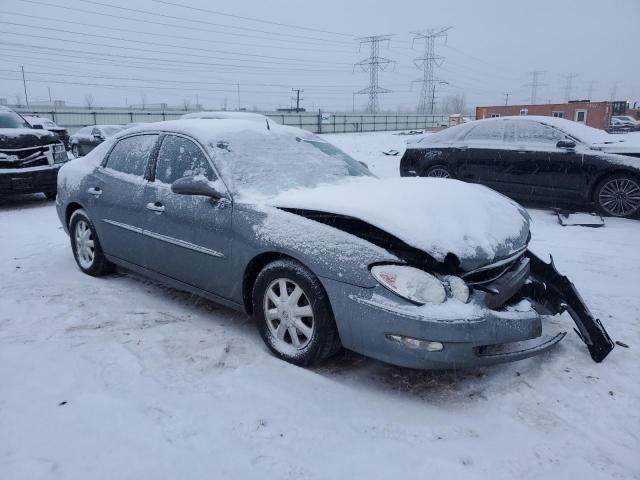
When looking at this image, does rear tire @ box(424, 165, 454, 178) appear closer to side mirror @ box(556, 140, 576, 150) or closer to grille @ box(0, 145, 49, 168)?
side mirror @ box(556, 140, 576, 150)

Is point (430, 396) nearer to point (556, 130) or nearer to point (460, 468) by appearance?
point (460, 468)

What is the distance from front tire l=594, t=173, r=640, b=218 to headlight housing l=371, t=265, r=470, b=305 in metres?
5.45

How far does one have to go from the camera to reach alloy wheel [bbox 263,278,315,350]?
2938mm

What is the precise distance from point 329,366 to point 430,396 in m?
0.66

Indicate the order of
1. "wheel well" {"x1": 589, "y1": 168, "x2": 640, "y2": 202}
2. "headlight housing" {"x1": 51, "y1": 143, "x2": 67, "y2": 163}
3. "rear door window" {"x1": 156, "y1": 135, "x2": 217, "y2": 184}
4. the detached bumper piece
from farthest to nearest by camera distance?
"headlight housing" {"x1": 51, "y1": 143, "x2": 67, "y2": 163} → "wheel well" {"x1": 589, "y1": 168, "x2": 640, "y2": 202} → "rear door window" {"x1": 156, "y1": 135, "x2": 217, "y2": 184} → the detached bumper piece

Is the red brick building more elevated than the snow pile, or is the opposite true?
the red brick building

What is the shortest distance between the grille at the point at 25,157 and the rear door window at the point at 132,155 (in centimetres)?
468

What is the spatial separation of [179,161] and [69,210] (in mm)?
1885

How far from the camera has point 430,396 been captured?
274 cm

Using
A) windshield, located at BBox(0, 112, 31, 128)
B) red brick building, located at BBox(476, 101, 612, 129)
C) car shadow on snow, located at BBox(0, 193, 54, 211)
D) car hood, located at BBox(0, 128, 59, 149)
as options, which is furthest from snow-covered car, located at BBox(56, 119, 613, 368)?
red brick building, located at BBox(476, 101, 612, 129)

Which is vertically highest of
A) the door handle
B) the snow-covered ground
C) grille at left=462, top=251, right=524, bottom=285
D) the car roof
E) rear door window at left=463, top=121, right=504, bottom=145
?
the car roof

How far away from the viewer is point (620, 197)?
6.83m

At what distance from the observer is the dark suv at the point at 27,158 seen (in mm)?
7945

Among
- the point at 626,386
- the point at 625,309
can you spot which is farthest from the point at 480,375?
the point at 625,309
